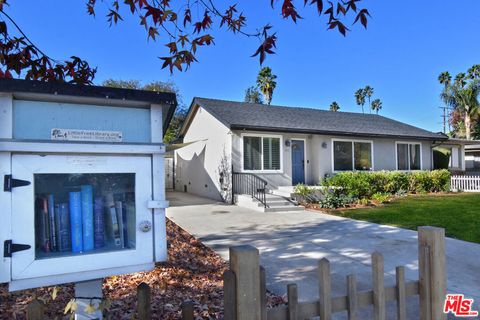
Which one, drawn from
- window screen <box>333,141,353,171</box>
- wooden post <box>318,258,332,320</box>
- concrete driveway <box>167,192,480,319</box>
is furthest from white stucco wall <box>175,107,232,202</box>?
wooden post <box>318,258,332,320</box>

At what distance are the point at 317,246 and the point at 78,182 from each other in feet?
18.2

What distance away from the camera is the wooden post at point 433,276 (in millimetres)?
2109

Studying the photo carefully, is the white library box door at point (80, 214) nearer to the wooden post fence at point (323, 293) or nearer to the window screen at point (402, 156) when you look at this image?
the wooden post fence at point (323, 293)

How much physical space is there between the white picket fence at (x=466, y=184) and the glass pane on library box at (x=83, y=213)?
20.5m

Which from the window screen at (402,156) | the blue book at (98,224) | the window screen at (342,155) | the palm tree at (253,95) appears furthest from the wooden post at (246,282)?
the palm tree at (253,95)

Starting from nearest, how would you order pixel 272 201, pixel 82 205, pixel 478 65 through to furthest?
1. pixel 82 205
2. pixel 272 201
3. pixel 478 65

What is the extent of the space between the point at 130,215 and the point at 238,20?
212 centimetres

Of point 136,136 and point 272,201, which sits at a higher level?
point 136,136

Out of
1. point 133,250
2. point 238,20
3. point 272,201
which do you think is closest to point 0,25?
point 238,20

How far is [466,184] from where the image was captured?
1803 centimetres

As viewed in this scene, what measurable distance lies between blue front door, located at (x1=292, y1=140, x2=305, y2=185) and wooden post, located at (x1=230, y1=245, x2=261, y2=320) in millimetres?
14330

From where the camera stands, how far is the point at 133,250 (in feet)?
5.12

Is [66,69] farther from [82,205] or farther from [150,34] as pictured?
Result: [82,205]

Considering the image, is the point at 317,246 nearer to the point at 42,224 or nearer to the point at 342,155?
the point at 42,224
